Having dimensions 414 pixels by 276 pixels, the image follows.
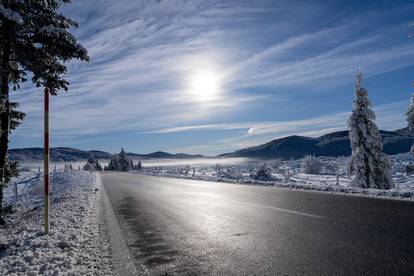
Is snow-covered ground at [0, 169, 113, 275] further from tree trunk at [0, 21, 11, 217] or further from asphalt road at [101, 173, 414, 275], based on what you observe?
tree trunk at [0, 21, 11, 217]

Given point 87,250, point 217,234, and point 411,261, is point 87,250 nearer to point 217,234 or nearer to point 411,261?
point 217,234

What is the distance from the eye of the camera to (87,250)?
6.61 meters

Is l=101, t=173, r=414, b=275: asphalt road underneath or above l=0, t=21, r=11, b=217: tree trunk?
underneath

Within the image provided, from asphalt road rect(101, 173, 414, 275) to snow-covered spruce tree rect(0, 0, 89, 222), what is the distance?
14.1ft

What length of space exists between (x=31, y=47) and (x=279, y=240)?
8.35 m

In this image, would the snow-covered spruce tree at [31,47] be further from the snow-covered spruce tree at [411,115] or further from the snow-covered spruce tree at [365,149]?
the snow-covered spruce tree at [365,149]

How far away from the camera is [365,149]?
29734mm

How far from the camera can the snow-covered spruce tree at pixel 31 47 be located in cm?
988

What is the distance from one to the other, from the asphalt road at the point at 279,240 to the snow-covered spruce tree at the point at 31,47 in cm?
429

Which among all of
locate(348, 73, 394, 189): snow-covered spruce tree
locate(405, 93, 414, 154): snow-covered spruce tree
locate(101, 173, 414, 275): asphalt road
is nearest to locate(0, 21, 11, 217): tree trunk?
locate(101, 173, 414, 275): asphalt road

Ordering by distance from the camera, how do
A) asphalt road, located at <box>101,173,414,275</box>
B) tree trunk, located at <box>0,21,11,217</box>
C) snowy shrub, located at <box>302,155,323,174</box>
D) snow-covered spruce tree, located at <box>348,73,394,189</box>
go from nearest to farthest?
1. asphalt road, located at <box>101,173,414,275</box>
2. tree trunk, located at <box>0,21,11,217</box>
3. snow-covered spruce tree, located at <box>348,73,394,189</box>
4. snowy shrub, located at <box>302,155,323,174</box>

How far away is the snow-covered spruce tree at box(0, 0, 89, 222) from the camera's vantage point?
9.88 metres

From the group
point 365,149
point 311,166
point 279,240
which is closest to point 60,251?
point 279,240

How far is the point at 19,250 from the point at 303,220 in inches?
232
